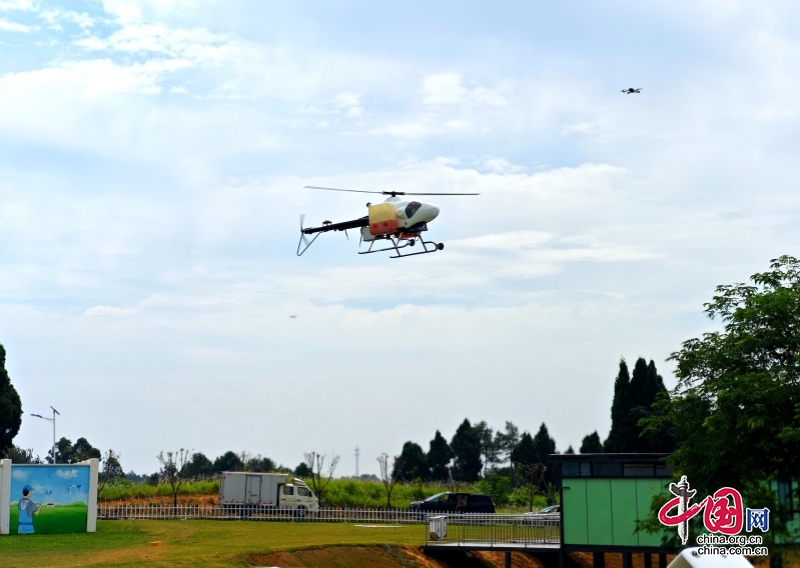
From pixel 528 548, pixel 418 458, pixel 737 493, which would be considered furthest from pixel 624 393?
pixel 418 458

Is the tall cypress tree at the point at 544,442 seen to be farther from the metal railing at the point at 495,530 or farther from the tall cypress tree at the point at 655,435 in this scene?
the metal railing at the point at 495,530

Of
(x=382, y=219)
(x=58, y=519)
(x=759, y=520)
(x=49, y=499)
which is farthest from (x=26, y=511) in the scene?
(x=759, y=520)

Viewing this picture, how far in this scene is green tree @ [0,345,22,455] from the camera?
→ 46781 millimetres

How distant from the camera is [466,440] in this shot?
93.1m

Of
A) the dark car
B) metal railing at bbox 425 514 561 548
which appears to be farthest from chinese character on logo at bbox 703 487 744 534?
the dark car

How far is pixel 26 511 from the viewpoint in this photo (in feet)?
106

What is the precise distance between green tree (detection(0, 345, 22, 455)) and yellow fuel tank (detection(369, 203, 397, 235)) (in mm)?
24190

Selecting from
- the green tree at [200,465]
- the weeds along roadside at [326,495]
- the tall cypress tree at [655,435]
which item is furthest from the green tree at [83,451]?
the tall cypress tree at [655,435]

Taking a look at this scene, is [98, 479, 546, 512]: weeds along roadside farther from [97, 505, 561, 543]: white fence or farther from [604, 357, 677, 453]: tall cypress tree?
[604, 357, 677, 453]: tall cypress tree

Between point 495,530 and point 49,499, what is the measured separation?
Answer: 51.3 feet

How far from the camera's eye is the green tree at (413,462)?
3447 inches

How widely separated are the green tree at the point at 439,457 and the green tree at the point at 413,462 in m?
0.90

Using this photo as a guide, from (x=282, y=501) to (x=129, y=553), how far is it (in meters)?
18.9

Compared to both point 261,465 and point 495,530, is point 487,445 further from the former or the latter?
point 495,530
